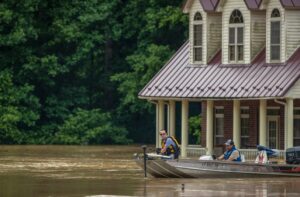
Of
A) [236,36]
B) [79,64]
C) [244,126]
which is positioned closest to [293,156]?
[244,126]

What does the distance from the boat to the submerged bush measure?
30.1m

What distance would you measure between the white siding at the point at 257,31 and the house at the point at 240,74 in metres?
0.04

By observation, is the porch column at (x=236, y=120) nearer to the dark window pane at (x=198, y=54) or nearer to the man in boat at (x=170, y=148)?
the dark window pane at (x=198, y=54)

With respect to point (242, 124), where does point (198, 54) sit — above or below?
above

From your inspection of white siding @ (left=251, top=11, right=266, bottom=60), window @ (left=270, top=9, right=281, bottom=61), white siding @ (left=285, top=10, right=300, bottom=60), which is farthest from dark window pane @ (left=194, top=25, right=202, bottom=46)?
white siding @ (left=285, top=10, right=300, bottom=60)

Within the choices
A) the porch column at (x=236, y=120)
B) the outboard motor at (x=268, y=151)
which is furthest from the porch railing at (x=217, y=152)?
the outboard motor at (x=268, y=151)

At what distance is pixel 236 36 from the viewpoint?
59.6 meters

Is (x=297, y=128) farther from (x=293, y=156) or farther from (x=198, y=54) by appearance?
(x=293, y=156)

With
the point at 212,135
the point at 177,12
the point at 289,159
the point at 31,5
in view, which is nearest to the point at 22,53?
the point at 31,5

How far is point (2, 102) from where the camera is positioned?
82.8 meters

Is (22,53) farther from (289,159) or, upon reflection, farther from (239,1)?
(289,159)

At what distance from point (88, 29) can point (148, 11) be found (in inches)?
150

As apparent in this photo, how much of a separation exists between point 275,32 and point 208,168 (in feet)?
25.3

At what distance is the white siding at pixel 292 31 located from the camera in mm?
57500
